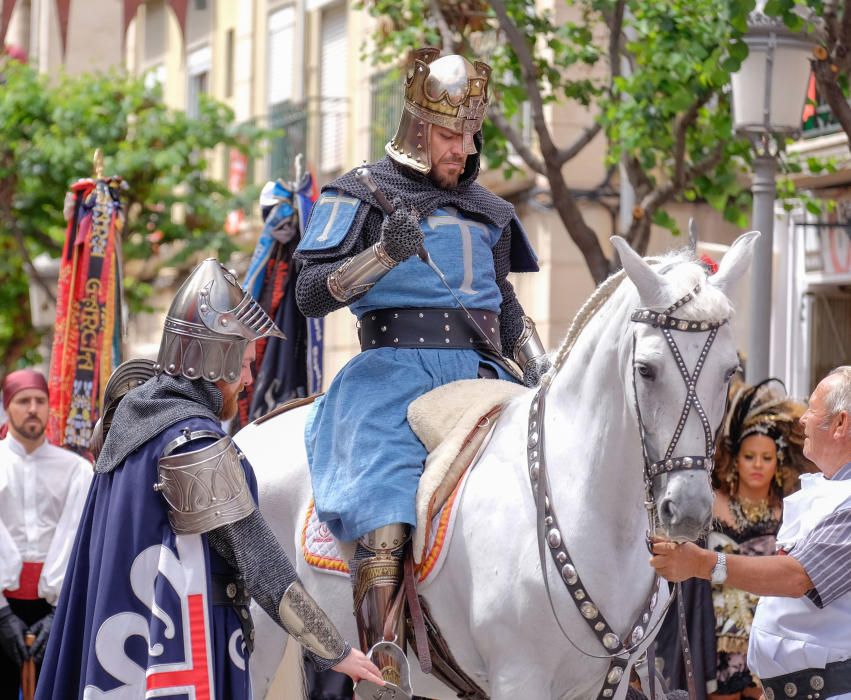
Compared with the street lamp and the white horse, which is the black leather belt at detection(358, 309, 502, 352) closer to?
the white horse

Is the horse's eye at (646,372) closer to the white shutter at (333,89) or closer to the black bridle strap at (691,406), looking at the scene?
the black bridle strap at (691,406)

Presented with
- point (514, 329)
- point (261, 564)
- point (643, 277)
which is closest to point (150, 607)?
point (261, 564)

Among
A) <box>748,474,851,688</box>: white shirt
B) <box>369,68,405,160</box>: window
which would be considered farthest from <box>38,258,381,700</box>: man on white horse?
<box>369,68,405,160</box>: window

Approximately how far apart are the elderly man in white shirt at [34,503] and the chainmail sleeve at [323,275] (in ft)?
9.15

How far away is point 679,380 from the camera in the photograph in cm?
412

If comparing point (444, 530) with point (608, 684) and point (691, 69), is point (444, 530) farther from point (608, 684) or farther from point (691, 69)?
point (691, 69)

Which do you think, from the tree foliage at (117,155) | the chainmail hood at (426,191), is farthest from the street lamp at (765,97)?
the tree foliage at (117,155)

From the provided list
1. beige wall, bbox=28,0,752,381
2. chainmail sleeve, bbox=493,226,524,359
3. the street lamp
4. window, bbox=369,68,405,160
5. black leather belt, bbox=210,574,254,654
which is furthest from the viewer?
window, bbox=369,68,405,160

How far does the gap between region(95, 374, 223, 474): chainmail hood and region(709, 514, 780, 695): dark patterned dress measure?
3367mm

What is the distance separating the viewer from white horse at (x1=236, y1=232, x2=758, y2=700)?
414 cm

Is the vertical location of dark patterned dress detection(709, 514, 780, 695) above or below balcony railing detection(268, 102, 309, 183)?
below

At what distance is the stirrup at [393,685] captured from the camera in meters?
4.78

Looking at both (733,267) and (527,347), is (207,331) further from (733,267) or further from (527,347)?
(527,347)

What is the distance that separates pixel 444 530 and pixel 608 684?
0.68 m
